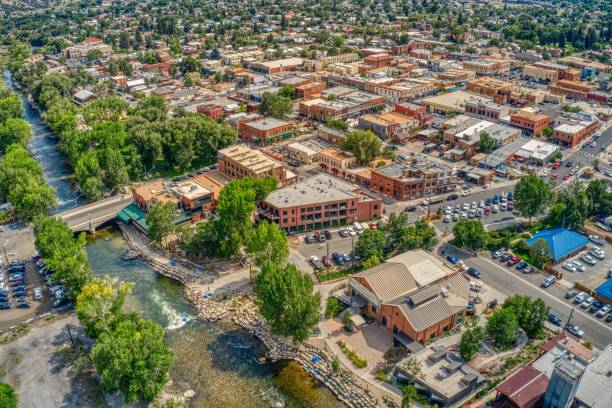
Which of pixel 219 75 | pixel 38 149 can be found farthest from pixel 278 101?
pixel 38 149

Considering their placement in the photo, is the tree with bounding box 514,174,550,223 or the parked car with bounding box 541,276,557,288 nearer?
the parked car with bounding box 541,276,557,288

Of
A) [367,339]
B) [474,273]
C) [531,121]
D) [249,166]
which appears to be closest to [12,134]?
[249,166]

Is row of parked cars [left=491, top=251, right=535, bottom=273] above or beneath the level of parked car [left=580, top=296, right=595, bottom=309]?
beneath

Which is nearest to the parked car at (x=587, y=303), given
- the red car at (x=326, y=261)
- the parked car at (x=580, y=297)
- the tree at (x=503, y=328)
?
the parked car at (x=580, y=297)

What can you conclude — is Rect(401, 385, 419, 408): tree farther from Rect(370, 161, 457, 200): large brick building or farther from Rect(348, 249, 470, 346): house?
Rect(370, 161, 457, 200): large brick building

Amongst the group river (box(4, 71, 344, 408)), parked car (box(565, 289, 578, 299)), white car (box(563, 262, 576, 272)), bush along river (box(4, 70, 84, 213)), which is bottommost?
bush along river (box(4, 70, 84, 213))

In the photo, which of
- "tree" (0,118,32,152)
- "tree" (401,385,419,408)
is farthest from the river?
"tree" (0,118,32,152)
